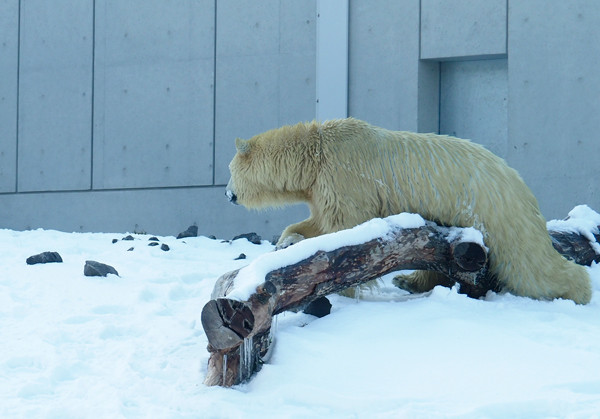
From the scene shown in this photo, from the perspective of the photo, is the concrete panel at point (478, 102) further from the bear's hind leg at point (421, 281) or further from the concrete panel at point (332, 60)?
the bear's hind leg at point (421, 281)

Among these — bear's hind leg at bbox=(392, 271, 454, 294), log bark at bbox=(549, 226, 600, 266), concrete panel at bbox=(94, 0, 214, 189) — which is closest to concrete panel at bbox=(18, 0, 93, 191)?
concrete panel at bbox=(94, 0, 214, 189)

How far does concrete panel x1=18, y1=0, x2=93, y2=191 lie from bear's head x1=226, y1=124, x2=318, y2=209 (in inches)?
260

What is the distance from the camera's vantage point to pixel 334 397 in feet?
9.11

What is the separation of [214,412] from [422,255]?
146cm

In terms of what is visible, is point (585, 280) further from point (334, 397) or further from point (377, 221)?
point (334, 397)

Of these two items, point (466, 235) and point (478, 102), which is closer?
point (466, 235)

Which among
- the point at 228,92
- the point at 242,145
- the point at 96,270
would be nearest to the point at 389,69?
the point at 228,92

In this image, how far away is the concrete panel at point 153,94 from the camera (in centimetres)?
1006

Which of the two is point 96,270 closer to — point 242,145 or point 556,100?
point 242,145

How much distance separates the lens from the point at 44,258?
5230 mm

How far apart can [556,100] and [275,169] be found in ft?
15.2

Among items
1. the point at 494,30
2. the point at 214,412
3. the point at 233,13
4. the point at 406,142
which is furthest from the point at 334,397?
the point at 233,13

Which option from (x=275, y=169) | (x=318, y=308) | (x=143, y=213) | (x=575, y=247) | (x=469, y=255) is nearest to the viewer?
(x=318, y=308)

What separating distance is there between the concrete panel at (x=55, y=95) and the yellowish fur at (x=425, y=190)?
278 inches
